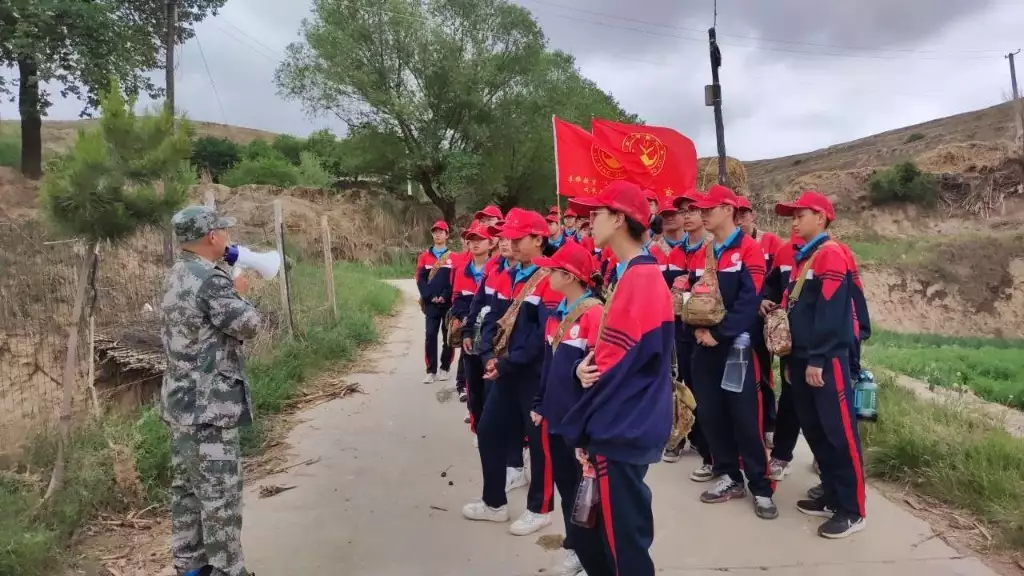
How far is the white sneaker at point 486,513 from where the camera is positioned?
4.18m

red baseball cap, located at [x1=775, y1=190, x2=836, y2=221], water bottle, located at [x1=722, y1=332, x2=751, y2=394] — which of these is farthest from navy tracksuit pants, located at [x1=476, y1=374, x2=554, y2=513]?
red baseball cap, located at [x1=775, y1=190, x2=836, y2=221]

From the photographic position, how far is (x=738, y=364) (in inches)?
166

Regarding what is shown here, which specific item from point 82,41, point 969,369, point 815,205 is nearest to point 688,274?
point 815,205

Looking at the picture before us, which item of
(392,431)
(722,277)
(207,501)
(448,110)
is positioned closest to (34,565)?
(207,501)

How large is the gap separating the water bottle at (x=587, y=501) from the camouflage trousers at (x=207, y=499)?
171 cm

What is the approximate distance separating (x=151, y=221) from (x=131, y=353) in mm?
4236

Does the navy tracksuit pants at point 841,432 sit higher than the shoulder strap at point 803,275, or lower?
lower

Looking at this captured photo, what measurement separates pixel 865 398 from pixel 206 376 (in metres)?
3.99

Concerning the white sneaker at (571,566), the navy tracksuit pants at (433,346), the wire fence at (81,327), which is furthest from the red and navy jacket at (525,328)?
the wire fence at (81,327)

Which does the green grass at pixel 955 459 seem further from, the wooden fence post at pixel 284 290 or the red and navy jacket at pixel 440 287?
the wooden fence post at pixel 284 290

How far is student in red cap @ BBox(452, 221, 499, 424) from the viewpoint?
503 centimetres

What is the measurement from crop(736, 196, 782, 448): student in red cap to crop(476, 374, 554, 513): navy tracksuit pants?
1.57m

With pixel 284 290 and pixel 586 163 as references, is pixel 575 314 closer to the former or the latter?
pixel 586 163

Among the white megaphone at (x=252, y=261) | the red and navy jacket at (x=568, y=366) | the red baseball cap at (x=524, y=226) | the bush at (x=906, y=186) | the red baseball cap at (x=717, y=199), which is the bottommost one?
the red and navy jacket at (x=568, y=366)
